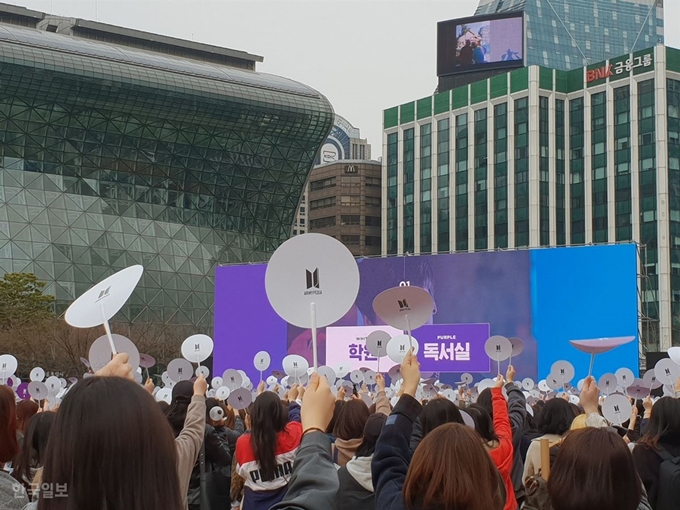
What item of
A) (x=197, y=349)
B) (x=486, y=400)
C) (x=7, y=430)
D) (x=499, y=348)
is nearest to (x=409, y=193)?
(x=499, y=348)

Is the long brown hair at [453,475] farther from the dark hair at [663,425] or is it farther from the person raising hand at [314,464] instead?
the dark hair at [663,425]

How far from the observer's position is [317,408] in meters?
3.03

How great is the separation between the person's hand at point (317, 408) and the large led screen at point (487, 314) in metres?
27.6

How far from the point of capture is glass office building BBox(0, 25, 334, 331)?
55.9 m

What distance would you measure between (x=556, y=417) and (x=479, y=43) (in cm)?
7251

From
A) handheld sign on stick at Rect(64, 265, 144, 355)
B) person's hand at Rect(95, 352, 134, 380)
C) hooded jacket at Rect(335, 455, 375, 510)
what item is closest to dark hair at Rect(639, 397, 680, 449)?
hooded jacket at Rect(335, 455, 375, 510)

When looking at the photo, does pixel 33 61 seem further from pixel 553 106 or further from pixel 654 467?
pixel 654 467

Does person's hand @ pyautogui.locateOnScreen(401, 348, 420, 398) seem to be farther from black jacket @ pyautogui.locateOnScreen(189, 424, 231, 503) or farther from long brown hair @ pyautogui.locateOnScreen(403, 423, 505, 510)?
black jacket @ pyautogui.locateOnScreen(189, 424, 231, 503)

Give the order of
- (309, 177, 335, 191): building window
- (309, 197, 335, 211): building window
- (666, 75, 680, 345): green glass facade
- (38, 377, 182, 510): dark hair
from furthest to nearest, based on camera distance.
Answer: (309, 177, 335, 191): building window
(309, 197, 335, 211): building window
(666, 75, 680, 345): green glass facade
(38, 377, 182, 510): dark hair

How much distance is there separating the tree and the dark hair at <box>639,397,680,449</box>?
139 feet

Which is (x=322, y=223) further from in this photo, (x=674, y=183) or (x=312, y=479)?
(x=312, y=479)

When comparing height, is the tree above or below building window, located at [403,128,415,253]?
below

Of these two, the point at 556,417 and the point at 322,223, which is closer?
the point at 556,417

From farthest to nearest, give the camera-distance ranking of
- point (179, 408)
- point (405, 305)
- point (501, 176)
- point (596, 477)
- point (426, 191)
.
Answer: point (426, 191) → point (501, 176) → point (405, 305) → point (179, 408) → point (596, 477)
